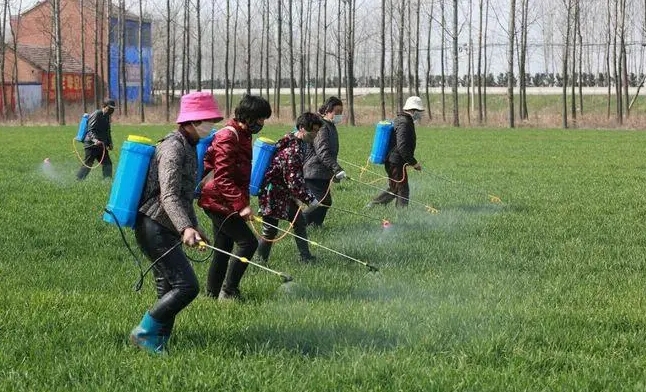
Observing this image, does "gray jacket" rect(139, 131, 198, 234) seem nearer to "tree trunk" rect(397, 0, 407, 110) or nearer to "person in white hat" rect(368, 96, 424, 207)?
"person in white hat" rect(368, 96, 424, 207)

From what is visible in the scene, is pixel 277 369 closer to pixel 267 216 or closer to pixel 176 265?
pixel 176 265

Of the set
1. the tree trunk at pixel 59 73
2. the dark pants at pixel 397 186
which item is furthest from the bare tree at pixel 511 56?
the dark pants at pixel 397 186

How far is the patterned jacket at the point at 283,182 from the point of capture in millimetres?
7624

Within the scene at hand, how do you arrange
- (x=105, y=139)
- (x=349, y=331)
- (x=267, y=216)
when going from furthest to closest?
1. (x=105, y=139)
2. (x=267, y=216)
3. (x=349, y=331)

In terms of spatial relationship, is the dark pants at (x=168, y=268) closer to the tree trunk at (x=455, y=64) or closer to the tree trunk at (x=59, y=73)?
the tree trunk at (x=455, y=64)

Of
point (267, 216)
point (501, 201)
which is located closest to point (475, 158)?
point (501, 201)

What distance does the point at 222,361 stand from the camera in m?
4.85

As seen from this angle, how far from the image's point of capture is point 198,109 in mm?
5230

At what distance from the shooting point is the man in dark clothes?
51.1ft

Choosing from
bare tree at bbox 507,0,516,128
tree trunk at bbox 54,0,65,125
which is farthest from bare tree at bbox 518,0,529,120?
tree trunk at bbox 54,0,65,125

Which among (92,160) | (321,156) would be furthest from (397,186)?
(92,160)

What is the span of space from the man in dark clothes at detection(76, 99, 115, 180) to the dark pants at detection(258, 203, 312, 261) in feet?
26.3

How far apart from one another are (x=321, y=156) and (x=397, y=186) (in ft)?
9.06

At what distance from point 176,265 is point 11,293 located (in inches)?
80.7
